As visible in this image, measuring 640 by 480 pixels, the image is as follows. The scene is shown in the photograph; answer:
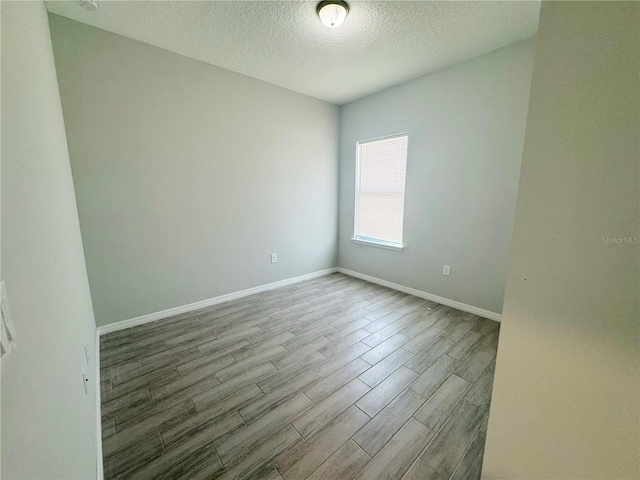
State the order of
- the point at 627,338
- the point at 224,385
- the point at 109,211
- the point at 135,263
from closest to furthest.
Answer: the point at 627,338 → the point at 224,385 → the point at 109,211 → the point at 135,263

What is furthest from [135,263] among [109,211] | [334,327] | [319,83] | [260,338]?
[319,83]

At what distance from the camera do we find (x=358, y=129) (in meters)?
3.65

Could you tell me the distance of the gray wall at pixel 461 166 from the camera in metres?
2.38

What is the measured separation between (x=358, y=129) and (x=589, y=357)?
3562 millimetres

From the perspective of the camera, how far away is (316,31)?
210cm

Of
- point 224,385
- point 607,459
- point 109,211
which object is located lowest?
point 224,385

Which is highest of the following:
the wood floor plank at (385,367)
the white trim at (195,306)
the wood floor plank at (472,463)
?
the white trim at (195,306)

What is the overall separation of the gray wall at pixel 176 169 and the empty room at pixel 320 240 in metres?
0.02

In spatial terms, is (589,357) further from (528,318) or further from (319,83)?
(319,83)

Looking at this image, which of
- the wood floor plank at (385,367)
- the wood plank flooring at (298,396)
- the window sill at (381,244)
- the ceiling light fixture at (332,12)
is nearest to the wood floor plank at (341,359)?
the wood plank flooring at (298,396)

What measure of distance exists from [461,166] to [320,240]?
217 cm

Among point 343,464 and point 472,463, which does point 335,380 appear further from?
point 472,463

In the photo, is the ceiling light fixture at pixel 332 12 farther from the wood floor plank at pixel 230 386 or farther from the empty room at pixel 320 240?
the wood floor plank at pixel 230 386

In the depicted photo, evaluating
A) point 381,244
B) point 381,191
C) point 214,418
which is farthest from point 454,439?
point 381,191
